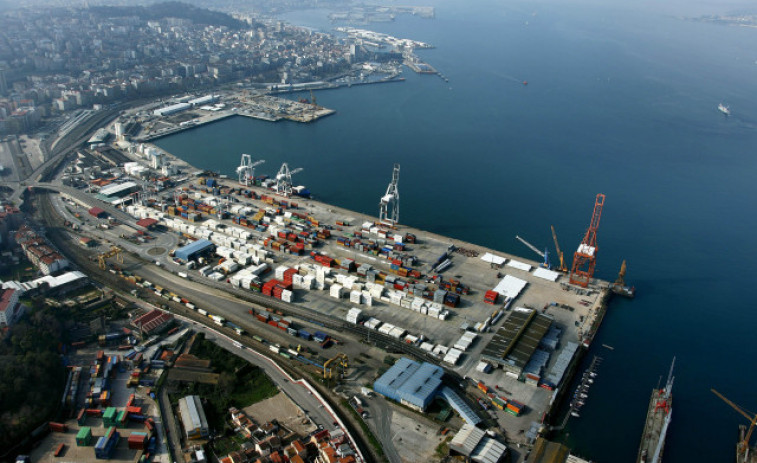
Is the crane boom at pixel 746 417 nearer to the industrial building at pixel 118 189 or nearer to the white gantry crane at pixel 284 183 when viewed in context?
the white gantry crane at pixel 284 183

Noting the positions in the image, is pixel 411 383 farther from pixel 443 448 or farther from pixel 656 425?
pixel 656 425

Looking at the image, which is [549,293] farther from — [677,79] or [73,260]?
[677,79]

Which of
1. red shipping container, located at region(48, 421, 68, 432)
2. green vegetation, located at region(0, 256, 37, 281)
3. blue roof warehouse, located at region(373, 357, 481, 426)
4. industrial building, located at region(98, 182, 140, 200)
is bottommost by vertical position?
green vegetation, located at region(0, 256, 37, 281)

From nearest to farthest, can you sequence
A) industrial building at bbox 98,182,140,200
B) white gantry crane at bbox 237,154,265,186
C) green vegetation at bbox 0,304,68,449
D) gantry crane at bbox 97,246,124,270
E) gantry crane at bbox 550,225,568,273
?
green vegetation at bbox 0,304,68,449 < gantry crane at bbox 97,246,124,270 < gantry crane at bbox 550,225,568,273 < industrial building at bbox 98,182,140,200 < white gantry crane at bbox 237,154,265,186

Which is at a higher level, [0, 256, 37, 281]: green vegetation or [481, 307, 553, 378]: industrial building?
[481, 307, 553, 378]: industrial building

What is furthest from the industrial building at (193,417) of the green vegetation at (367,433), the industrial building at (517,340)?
the industrial building at (517,340)

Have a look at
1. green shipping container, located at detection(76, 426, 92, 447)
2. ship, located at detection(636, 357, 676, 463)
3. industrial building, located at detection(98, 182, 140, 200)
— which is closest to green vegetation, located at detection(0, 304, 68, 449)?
green shipping container, located at detection(76, 426, 92, 447)

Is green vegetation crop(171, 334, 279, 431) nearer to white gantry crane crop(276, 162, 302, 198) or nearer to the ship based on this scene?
the ship
